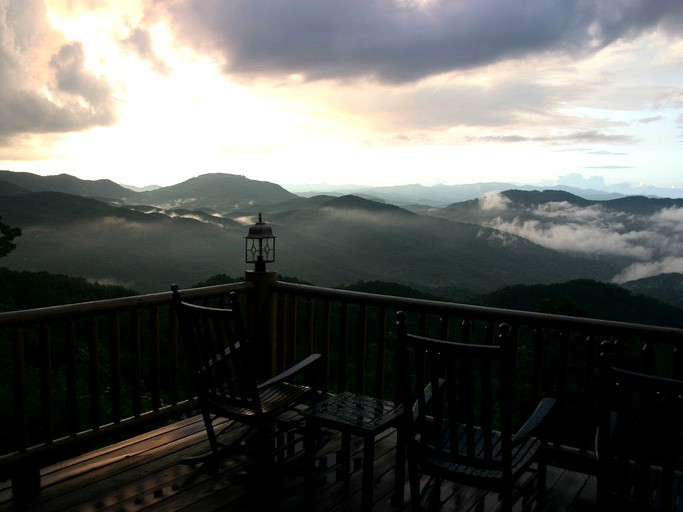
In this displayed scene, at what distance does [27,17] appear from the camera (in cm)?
517

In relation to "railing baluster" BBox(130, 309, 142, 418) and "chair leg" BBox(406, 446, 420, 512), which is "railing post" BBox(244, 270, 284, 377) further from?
"chair leg" BBox(406, 446, 420, 512)

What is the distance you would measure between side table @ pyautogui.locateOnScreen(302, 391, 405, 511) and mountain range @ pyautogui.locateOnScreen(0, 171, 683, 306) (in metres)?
22.2

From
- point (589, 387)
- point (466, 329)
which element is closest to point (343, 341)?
point (466, 329)

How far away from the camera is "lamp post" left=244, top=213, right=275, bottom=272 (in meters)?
4.18

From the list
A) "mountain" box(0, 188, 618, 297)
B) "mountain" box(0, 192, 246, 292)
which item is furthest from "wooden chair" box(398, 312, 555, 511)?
"mountain" box(0, 188, 618, 297)

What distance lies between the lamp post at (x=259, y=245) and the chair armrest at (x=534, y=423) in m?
2.59

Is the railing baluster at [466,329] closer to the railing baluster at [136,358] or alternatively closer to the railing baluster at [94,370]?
the railing baluster at [136,358]

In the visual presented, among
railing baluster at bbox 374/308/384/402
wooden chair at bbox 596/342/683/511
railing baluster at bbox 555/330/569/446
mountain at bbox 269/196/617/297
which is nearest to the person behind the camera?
wooden chair at bbox 596/342/683/511

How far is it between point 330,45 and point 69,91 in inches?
136

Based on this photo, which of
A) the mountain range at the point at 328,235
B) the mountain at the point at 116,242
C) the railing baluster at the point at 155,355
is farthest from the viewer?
the mountain range at the point at 328,235

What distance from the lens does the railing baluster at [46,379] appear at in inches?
112

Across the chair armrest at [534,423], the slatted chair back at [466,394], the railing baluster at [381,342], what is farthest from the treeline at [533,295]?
the slatted chair back at [466,394]

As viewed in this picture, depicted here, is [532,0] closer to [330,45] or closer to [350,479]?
[330,45]

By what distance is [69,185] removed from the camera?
67.1 metres
